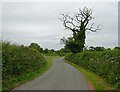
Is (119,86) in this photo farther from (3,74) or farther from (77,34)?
(77,34)

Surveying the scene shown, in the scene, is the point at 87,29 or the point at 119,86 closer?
the point at 119,86

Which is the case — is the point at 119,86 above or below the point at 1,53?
below

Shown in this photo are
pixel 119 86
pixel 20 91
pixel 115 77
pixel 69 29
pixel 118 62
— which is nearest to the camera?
pixel 20 91

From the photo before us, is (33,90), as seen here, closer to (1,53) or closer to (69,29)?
(1,53)

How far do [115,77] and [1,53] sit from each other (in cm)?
773

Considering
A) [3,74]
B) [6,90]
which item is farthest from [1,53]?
[6,90]

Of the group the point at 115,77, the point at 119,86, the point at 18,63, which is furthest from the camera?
the point at 18,63

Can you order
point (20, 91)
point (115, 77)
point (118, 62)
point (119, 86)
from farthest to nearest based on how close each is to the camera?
point (118, 62)
point (115, 77)
point (119, 86)
point (20, 91)

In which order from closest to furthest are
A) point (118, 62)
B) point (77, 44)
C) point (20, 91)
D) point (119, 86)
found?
point (20, 91) → point (119, 86) → point (118, 62) → point (77, 44)

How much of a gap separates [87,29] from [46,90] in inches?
1994

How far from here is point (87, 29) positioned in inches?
2616

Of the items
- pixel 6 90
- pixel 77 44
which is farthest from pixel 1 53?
pixel 77 44

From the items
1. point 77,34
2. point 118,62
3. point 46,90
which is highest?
point 77,34

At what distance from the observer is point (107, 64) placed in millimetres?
23906
